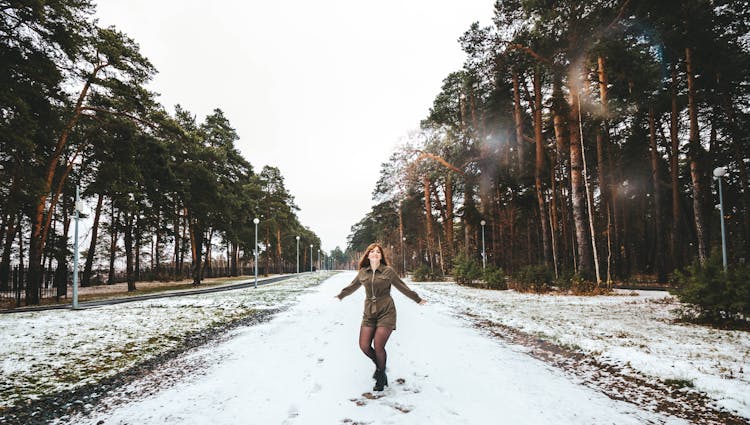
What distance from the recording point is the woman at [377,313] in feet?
13.7

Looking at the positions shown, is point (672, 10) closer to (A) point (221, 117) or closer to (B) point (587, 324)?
(B) point (587, 324)

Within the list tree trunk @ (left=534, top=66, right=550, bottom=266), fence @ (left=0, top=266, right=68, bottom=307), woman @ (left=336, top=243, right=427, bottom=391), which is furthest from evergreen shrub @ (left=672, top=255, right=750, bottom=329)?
fence @ (left=0, top=266, right=68, bottom=307)

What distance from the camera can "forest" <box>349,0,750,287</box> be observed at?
1534 cm

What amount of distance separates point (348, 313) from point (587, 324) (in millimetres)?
6859

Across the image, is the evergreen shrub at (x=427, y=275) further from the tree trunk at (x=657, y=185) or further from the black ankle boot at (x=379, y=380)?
the black ankle boot at (x=379, y=380)

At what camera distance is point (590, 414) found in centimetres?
347

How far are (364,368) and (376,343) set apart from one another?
3.91ft

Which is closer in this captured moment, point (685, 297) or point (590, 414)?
point (590, 414)

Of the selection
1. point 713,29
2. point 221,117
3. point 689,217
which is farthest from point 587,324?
point 221,117

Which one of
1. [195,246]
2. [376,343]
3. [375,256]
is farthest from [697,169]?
[195,246]

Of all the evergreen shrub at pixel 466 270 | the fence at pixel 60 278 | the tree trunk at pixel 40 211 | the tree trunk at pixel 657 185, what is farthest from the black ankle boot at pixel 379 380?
the tree trunk at pixel 657 185

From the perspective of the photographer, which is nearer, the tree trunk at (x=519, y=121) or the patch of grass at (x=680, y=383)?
the patch of grass at (x=680, y=383)

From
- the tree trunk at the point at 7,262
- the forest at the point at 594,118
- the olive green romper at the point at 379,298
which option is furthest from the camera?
the tree trunk at the point at 7,262

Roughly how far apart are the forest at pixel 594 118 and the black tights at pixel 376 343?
8.92m
